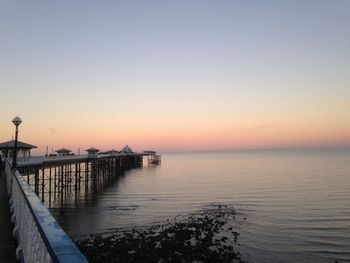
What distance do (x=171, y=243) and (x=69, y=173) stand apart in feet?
129

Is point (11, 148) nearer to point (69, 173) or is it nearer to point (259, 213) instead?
point (259, 213)

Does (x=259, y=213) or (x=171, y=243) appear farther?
(x=259, y=213)

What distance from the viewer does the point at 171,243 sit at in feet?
65.4

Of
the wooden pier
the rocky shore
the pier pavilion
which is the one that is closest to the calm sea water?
the rocky shore

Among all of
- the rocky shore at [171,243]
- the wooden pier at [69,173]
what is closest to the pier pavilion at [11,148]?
the wooden pier at [69,173]

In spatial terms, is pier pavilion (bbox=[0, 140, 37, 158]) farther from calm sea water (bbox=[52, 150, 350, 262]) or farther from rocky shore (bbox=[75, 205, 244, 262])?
rocky shore (bbox=[75, 205, 244, 262])

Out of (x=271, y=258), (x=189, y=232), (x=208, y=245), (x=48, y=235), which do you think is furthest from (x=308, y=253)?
(x=48, y=235)

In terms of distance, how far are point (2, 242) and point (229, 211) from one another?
26.9m

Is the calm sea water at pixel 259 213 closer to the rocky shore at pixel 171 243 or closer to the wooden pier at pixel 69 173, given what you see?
the rocky shore at pixel 171 243

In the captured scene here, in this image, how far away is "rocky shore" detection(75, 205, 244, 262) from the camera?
17.7 m

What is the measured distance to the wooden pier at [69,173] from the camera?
101ft

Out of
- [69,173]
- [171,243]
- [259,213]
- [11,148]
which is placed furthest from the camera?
[69,173]

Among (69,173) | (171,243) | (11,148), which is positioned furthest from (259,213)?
(69,173)

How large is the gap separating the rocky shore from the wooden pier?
7.09m
